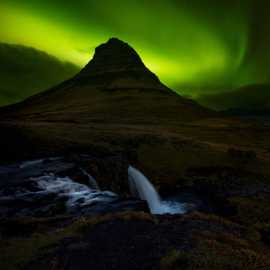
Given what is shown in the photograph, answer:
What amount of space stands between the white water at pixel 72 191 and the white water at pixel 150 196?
8499mm

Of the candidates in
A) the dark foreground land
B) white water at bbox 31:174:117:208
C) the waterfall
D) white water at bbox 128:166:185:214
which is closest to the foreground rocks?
the dark foreground land

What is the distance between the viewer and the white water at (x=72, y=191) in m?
20.1

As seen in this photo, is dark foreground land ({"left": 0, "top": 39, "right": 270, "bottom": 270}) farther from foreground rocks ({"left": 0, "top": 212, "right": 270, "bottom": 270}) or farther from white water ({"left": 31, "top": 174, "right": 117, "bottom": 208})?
white water ({"left": 31, "top": 174, "right": 117, "bottom": 208})

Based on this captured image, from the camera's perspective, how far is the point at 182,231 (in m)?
13.6

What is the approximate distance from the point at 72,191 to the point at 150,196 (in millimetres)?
12719

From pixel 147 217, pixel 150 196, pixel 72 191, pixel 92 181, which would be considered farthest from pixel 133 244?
pixel 150 196

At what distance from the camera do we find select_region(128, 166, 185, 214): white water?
98.7ft

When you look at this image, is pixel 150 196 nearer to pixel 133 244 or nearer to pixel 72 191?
pixel 72 191

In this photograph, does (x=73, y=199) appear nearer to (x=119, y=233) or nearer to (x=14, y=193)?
(x=14, y=193)

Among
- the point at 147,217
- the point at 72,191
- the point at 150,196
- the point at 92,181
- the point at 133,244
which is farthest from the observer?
the point at 150,196

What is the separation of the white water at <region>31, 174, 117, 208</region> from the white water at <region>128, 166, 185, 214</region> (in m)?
8.50

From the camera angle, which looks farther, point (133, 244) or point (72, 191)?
point (72, 191)

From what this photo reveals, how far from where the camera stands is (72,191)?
75.8ft

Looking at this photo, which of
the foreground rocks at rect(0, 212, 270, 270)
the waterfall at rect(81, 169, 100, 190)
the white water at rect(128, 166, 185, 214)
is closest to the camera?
the foreground rocks at rect(0, 212, 270, 270)
